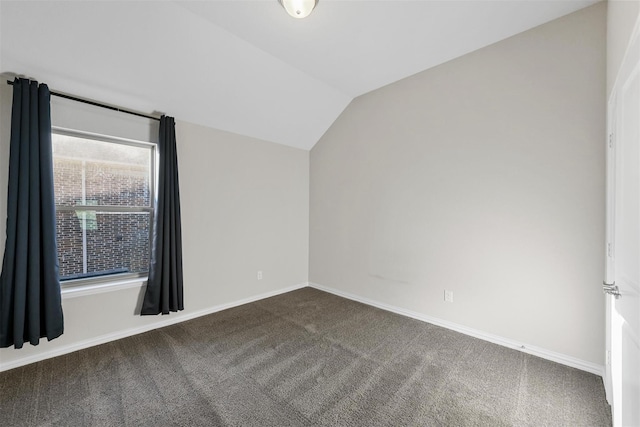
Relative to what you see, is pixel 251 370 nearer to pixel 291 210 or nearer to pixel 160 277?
pixel 160 277

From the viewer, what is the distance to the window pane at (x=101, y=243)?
2.46m

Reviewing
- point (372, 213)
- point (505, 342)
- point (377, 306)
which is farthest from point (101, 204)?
point (505, 342)

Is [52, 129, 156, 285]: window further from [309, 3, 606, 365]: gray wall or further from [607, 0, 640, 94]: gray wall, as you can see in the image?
[607, 0, 640, 94]: gray wall

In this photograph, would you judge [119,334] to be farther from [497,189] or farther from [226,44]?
[497,189]

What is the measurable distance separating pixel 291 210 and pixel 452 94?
2.69 metres

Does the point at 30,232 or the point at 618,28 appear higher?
the point at 618,28

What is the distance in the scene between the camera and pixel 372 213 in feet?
11.8

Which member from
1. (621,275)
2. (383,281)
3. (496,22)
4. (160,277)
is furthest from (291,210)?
(621,275)

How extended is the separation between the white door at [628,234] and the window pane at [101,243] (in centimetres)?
376

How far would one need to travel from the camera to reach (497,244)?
256cm

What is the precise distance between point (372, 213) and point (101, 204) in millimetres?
3106

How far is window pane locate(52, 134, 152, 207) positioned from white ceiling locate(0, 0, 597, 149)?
48 centimetres

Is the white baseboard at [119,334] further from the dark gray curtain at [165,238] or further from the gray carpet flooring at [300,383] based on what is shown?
the dark gray curtain at [165,238]

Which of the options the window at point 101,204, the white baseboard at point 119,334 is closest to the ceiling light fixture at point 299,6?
the window at point 101,204
